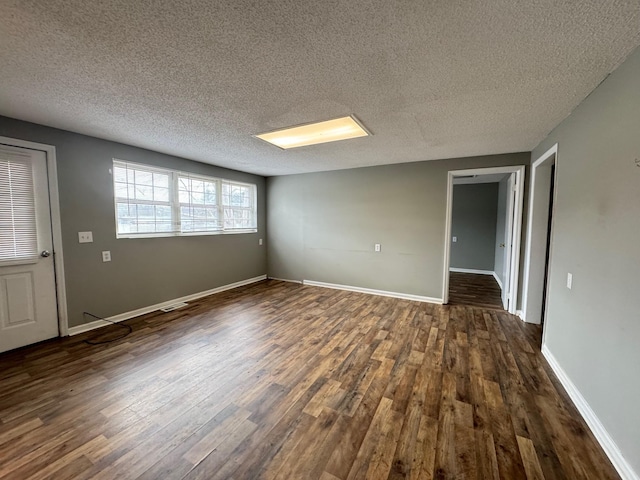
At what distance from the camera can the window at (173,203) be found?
138 inches

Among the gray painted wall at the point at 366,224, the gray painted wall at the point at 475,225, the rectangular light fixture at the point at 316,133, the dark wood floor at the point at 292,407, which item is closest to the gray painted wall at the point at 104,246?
the dark wood floor at the point at 292,407

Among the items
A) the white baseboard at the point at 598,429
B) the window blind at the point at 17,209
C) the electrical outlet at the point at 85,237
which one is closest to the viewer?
the white baseboard at the point at 598,429

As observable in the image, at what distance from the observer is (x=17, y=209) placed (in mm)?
2641

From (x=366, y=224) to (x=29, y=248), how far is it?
449 centimetres

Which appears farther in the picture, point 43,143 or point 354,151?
point 354,151

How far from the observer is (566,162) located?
237 cm

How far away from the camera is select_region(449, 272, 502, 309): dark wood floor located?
14.3ft

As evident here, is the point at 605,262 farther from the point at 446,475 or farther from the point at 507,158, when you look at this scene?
the point at 507,158

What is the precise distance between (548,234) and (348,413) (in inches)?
138

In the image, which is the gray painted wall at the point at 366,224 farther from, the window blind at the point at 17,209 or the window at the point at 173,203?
the window blind at the point at 17,209

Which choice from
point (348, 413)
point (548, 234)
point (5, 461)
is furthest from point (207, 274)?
point (548, 234)

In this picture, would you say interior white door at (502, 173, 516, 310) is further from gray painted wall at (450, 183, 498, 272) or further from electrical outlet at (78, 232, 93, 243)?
electrical outlet at (78, 232, 93, 243)

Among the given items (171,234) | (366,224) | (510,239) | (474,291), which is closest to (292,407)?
(171,234)

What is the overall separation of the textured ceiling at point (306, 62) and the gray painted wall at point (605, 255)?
27 centimetres
